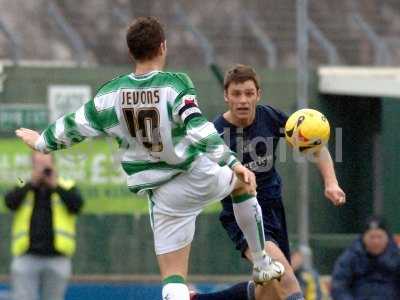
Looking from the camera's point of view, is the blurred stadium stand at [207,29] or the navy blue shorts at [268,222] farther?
the blurred stadium stand at [207,29]

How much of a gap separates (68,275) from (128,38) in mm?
5057

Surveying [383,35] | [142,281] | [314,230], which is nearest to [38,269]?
[142,281]

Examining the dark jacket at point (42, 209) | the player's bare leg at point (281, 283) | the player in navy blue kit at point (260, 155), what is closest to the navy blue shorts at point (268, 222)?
the player in navy blue kit at point (260, 155)

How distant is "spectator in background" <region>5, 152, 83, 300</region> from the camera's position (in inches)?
492

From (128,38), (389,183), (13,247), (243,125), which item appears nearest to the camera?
(128,38)

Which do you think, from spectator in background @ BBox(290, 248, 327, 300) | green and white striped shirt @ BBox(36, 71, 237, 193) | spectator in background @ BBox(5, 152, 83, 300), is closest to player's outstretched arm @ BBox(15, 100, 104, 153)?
green and white striped shirt @ BBox(36, 71, 237, 193)

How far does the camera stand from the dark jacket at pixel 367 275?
12.4m

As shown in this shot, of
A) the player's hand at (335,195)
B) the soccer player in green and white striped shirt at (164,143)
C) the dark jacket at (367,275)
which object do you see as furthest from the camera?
the dark jacket at (367,275)

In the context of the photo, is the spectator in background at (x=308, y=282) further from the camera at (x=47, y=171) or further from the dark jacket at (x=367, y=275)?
the camera at (x=47, y=171)

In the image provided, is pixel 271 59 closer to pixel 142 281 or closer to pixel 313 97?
pixel 313 97

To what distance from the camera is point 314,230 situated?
1438 centimetres

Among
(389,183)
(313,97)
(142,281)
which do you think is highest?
(313,97)

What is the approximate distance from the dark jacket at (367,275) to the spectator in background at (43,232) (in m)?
2.57

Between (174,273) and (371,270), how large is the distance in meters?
4.56
